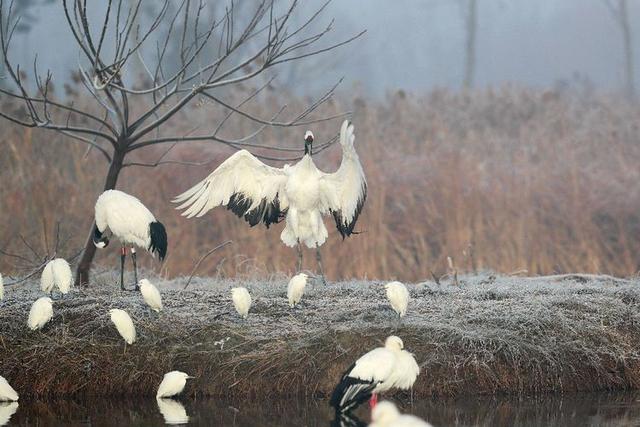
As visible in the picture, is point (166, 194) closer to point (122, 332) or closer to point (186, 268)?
point (186, 268)

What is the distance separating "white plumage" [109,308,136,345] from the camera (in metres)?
6.55

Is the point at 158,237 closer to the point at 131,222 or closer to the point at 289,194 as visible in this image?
the point at 131,222

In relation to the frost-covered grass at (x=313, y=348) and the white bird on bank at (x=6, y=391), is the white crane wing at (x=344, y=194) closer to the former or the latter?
the frost-covered grass at (x=313, y=348)

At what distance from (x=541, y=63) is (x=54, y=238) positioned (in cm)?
2911

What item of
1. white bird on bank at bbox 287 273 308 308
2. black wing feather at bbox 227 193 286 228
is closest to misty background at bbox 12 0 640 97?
black wing feather at bbox 227 193 286 228

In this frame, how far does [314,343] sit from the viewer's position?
661cm

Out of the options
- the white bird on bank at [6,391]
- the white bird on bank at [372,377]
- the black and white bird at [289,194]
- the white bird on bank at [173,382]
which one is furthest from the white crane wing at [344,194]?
the white bird on bank at [6,391]

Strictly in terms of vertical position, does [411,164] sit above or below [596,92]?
below

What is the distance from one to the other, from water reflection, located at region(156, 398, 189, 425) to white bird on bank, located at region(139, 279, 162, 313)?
0.71 m

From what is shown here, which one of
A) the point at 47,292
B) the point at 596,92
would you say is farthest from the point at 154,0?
the point at 47,292

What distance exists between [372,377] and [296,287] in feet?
5.93

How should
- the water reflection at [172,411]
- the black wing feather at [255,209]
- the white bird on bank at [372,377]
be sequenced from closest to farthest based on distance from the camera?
the white bird on bank at [372,377]
the water reflection at [172,411]
the black wing feather at [255,209]

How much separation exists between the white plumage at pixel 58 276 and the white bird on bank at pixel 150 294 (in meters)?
0.64

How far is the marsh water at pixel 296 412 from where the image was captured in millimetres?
5789
